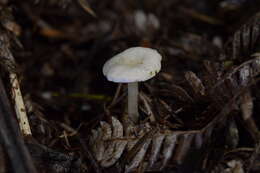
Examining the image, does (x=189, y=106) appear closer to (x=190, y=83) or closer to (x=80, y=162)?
(x=190, y=83)

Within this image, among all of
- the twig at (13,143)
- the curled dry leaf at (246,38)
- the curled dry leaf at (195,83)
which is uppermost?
the curled dry leaf at (246,38)

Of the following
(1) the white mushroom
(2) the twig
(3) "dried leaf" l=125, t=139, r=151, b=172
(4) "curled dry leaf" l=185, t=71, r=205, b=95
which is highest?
(1) the white mushroom

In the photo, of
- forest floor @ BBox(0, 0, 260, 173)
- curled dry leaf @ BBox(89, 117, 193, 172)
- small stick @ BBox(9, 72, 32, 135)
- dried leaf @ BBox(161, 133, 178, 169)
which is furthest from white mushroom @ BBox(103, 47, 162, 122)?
small stick @ BBox(9, 72, 32, 135)

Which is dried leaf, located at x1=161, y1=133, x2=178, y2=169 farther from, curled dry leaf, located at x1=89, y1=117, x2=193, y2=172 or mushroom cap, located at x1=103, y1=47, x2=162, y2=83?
mushroom cap, located at x1=103, y1=47, x2=162, y2=83

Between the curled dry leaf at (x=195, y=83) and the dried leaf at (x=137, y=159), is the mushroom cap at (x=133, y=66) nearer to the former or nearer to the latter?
the curled dry leaf at (x=195, y=83)

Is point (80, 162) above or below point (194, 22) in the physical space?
below

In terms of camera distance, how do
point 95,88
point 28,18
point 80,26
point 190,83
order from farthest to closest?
point 80,26, point 28,18, point 95,88, point 190,83

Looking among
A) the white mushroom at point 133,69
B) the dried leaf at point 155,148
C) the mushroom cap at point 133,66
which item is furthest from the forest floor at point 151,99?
the mushroom cap at point 133,66

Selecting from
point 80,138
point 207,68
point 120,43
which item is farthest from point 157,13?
point 80,138
